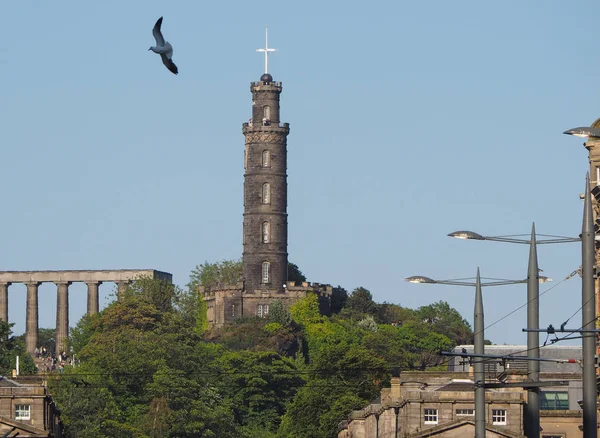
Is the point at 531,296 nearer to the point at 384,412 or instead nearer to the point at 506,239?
the point at 506,239

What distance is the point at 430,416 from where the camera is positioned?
396 ft

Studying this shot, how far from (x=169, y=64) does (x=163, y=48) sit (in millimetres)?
1168

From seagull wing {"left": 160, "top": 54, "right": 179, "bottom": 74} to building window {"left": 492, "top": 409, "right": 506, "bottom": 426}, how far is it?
2527 inches

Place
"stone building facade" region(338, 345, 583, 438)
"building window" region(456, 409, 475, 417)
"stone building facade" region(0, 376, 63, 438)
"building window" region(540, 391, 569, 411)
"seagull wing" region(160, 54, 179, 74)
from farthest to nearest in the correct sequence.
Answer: "building window" region(540, 391, 569, 411), "stone building facade" region(0, 376, 63, 438), "building window" region(456, 409, 475, 417), "stone building facade" region(338, 345, 583, 438), "seagull wing" region(160, 54, 179, 74)

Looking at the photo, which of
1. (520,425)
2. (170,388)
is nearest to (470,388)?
(520,425)

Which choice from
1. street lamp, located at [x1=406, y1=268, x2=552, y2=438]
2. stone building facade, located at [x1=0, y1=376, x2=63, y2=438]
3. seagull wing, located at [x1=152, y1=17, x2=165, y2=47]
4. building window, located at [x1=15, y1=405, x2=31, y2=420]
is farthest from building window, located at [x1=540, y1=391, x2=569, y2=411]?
seagull wing, located at [x1=152, y1=17, x2=165, y2=47]

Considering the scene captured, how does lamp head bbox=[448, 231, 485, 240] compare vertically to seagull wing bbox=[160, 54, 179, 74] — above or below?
below

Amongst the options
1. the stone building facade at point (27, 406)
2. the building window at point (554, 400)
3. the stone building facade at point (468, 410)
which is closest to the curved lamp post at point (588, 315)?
A: the stone building facade at point (468, 410)

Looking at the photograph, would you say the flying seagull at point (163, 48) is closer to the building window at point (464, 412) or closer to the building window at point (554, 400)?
the building window at point (464, 412)

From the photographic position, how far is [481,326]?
71.1 meters

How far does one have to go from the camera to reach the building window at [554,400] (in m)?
125

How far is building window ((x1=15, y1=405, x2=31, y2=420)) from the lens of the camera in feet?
394

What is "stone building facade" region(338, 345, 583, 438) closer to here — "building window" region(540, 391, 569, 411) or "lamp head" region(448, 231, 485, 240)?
"building window" region(540, 391, 569, 411)

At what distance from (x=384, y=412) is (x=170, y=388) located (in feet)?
178
